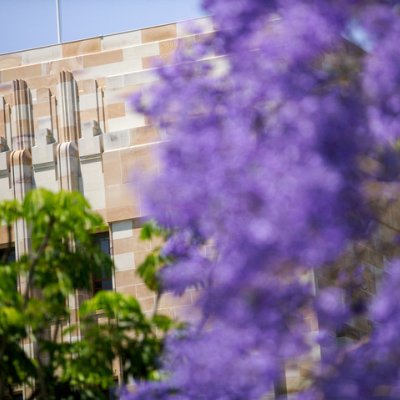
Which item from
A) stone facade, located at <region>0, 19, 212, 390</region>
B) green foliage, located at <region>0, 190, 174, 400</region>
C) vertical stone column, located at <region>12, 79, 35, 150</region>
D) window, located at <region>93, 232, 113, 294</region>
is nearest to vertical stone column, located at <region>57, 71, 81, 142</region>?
stone facade, located at <region>0, 19, 212, 390</region>

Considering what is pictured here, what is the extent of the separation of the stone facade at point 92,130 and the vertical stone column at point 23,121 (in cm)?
2

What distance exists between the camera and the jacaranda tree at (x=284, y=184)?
20219mm

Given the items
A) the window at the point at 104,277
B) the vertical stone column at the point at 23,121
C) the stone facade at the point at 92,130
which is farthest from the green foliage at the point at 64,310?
the vertical stone column at the point at 23,121

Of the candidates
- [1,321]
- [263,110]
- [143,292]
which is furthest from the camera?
[143,292]

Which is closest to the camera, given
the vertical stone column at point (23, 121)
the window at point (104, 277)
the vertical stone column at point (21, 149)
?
the window at point (104, 277)

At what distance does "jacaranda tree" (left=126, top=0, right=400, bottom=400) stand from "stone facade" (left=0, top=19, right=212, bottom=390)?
1297cm

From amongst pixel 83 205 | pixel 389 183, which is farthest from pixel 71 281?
pixel 389 183

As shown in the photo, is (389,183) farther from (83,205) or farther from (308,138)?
(83,205)

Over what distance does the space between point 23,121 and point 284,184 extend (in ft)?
60.8

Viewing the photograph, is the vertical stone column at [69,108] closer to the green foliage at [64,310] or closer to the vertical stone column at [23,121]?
the vertical stone column at [23,121]

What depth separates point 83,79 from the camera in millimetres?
37375

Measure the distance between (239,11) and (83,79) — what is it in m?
15.8

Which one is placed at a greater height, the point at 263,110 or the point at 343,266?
the point at 263,110

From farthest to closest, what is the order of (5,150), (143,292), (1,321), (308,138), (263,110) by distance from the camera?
(5,150)
(143,292)
(1,321)
(263,110)
(308,138)
